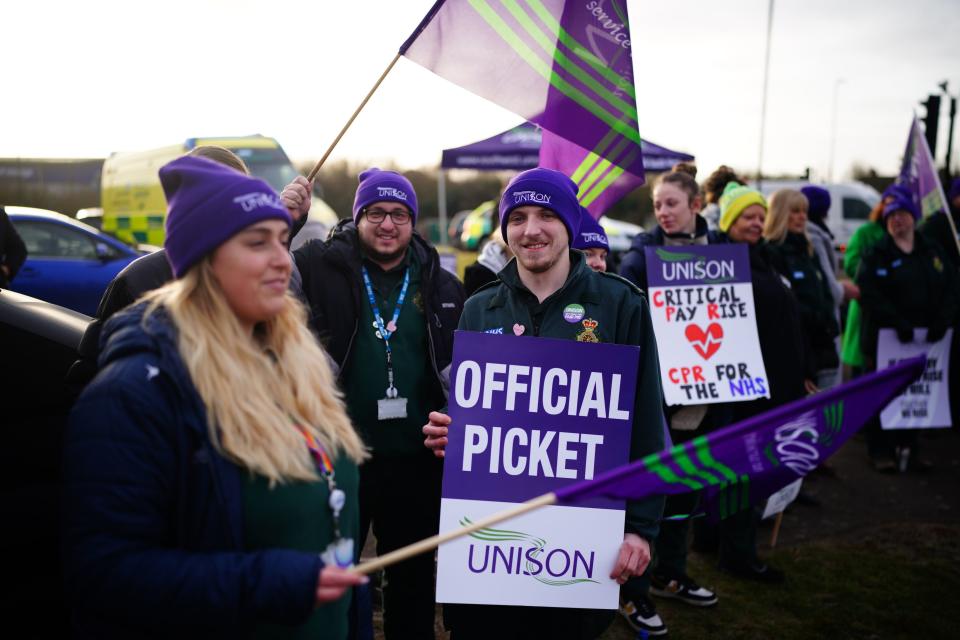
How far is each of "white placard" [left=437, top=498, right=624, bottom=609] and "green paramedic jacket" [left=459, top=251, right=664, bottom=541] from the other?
12.7 inches

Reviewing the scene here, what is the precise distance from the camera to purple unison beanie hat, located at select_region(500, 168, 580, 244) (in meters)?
2.52

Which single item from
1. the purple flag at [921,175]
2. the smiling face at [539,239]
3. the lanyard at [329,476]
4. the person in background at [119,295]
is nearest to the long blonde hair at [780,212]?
the purple flag at [921,175]

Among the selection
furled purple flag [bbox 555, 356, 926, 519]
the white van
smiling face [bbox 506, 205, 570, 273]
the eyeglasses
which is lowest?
furled purple flag [bbox 555, 356, 926, 519]

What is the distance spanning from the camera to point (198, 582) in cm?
133

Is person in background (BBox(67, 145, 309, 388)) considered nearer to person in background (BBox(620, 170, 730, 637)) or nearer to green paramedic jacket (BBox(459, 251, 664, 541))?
green paramedic jacket (BBox(459, 251, 664, 541))

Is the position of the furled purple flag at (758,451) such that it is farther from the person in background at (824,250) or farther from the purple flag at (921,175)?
the purple flag at (921,175)

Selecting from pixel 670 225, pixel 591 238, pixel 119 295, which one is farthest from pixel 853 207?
pixel 119 295

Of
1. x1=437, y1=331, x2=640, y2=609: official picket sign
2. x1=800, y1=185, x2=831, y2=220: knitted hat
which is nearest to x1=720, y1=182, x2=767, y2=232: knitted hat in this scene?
x1=800, y1=185, x2=831, y2=220: knitted hat

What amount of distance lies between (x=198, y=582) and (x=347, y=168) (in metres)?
43.7

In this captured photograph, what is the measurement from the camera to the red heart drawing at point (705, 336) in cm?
411

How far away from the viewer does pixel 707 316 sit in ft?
13.5

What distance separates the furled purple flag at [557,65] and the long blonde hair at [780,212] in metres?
2.31

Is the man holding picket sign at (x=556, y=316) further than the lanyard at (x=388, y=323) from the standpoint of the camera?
No

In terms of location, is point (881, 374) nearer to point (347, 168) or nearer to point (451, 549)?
point (451, 549)
